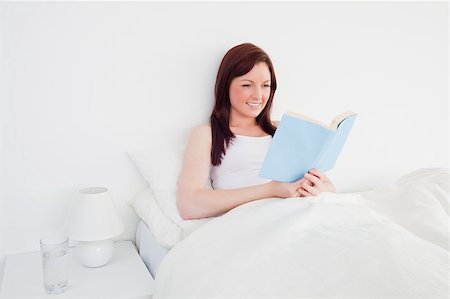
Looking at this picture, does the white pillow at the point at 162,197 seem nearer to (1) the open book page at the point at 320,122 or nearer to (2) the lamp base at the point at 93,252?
(2) the lamp base at the point at 93,252

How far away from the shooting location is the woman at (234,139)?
1.40 meters

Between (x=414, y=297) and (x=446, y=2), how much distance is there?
182 cm

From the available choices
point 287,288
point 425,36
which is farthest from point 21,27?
point 425,36

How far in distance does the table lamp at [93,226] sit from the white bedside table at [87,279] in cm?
5

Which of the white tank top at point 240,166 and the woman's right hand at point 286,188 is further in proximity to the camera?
the white tank top at point 240,166

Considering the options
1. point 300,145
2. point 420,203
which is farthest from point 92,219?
point 420,203

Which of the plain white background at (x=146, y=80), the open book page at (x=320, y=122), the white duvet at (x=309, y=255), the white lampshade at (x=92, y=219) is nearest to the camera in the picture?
the white duvet at (x=309, y=255)

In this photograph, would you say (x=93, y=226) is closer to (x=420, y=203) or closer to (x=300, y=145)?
(x=300, y=145)

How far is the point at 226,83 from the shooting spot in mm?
1618

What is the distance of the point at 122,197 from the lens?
1.60 meters

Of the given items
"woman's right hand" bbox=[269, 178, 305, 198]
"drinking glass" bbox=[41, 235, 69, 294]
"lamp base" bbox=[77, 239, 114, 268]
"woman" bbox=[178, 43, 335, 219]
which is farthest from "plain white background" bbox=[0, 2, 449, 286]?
"woman's right hand" bbox=[269, 178, 305, 198]

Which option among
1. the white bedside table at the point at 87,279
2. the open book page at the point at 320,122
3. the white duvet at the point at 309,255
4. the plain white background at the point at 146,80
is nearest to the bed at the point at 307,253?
the white duvet at the point at 309,255

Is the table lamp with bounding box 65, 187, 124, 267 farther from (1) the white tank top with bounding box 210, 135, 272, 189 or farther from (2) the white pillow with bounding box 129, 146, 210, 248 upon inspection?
(1) the white tank top with bounding box 210, 135, 272, 189

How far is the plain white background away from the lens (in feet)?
4.74
